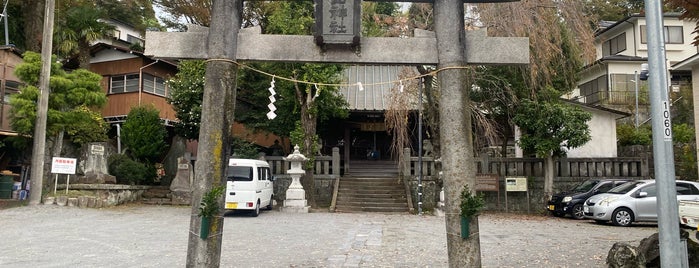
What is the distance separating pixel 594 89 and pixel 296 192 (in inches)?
929

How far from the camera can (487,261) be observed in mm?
8742

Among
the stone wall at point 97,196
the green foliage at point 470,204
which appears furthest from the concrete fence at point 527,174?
the green foliage at point 470,204

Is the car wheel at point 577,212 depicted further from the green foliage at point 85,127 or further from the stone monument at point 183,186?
the green foliage at point 85,127

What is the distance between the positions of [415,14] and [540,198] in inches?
360

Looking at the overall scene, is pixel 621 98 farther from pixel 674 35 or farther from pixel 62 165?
pixel 62 165

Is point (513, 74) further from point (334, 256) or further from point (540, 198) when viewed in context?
point (334, 256)

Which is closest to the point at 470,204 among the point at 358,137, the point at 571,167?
the point at 571,167

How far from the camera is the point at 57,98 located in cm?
1664

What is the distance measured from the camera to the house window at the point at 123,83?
929 inches

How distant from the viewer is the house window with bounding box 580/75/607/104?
1224 inches

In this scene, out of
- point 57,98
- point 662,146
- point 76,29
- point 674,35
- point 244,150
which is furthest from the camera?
point 674,35

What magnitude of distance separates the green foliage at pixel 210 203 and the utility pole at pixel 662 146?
4908 millimetres

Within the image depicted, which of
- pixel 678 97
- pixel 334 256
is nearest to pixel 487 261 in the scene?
pixel 334 256

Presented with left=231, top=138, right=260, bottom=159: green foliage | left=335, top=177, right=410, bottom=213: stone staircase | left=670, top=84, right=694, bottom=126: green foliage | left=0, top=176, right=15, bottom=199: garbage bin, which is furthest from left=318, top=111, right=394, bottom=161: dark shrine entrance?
left=670, top=84, right=694, bottom=126: green foliage
